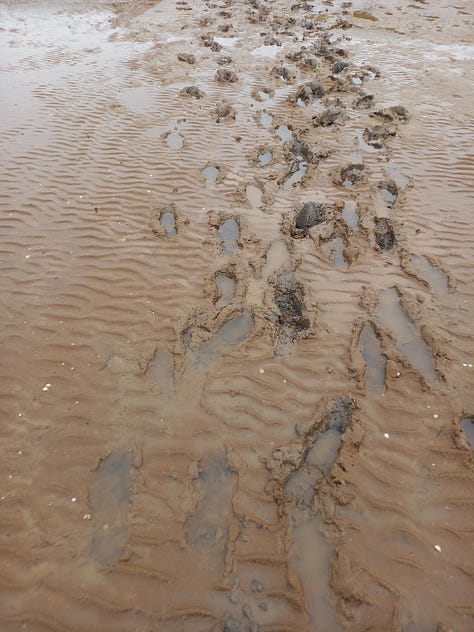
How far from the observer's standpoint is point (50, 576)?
2.79 meters

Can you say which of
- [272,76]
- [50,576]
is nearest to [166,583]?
[50,576]

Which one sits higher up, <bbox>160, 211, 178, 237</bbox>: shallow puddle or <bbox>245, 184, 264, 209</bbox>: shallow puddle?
<bbox>245, 184, 264, 209</bbox>: shallow puddle

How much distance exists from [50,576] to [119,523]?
1.83 ft

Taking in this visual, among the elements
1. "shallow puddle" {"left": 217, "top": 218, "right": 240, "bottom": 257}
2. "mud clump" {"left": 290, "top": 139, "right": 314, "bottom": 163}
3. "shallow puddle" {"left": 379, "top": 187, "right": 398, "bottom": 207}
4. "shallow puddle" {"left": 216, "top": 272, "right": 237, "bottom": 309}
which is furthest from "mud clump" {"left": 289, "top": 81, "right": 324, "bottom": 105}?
"shallow puddle" {"left": 216, "top": 272, "right": 237, "bottom": 309}

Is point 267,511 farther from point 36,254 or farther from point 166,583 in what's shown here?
point 36,254

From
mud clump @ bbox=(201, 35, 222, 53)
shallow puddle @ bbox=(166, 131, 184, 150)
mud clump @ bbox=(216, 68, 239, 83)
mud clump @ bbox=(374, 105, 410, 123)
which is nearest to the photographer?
shallow puddle @ bbox=(166, 131, 184, 150)

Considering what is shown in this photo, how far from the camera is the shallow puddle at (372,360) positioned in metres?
3.97

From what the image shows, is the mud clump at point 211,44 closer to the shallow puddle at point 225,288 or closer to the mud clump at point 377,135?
the mud clump at point 377,135

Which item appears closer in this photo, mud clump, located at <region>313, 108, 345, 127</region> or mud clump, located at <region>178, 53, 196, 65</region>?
mud clump, located at <region>313, 108, 345, 127</region>

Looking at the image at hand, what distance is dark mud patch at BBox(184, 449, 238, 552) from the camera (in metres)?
2.94

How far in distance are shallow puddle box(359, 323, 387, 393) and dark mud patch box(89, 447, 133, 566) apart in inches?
99.2

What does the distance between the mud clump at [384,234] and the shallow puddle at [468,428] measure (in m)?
2.71

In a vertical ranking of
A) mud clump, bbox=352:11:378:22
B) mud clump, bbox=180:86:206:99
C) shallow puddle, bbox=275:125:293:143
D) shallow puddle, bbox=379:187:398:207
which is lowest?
shallow puddle, bbox=379:187:398:207

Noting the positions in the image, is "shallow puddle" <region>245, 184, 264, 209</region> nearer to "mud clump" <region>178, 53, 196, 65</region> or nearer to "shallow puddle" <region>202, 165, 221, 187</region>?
"shallow puddle" <region>202, 165, 221, 187</region>
